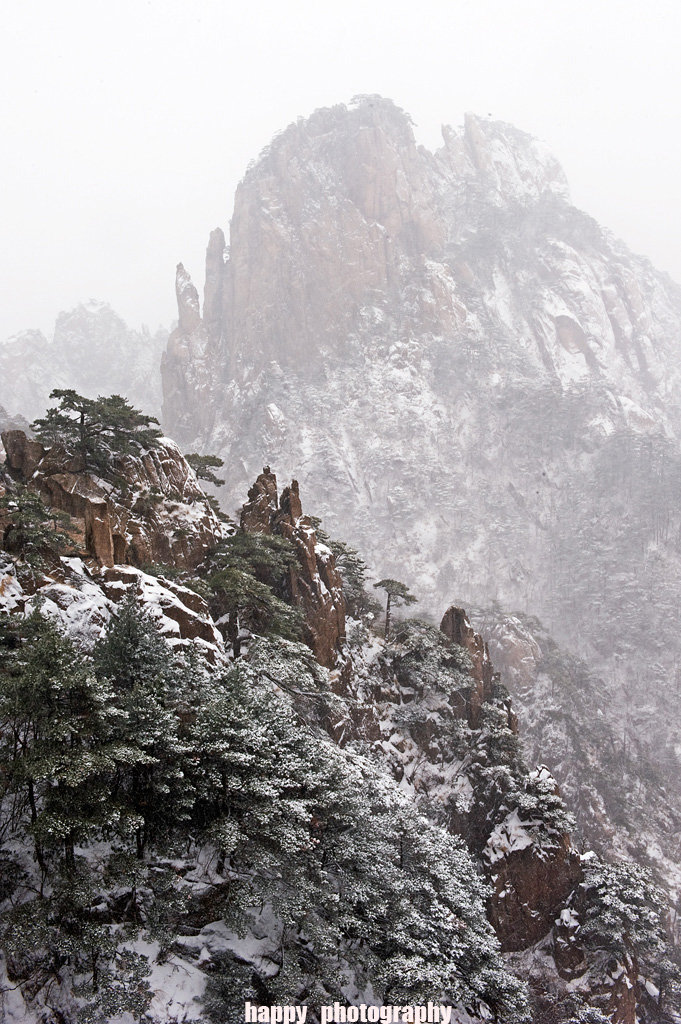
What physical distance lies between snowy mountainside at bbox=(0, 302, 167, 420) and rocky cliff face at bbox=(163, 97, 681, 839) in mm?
33894

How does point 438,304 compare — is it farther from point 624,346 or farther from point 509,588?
point 509,588

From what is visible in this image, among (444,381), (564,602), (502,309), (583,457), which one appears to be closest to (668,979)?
(564,602)

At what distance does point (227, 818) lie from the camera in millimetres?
11867

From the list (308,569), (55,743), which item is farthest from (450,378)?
(55,743)

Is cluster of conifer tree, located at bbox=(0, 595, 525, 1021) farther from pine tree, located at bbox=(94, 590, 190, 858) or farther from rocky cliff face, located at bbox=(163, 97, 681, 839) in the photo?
rocky cliff face, located at bbox=(163, 97, 681, 839)

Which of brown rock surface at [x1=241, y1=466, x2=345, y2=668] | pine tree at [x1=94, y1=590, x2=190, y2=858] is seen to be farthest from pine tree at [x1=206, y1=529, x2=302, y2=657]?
pine tree at [x1=94, y1=590, x2=190, y2=858]

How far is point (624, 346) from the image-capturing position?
93.5 meters

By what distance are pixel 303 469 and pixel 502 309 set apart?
43.7 m

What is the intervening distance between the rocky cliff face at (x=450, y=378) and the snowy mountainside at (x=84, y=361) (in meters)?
33.9

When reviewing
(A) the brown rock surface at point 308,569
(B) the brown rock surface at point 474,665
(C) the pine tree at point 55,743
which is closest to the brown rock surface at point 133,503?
(A) the brown rock surface at point 308,569

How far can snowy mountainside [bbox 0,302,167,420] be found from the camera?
4182 inches

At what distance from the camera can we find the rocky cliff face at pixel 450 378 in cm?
7081

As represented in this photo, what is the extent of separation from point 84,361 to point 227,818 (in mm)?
124226

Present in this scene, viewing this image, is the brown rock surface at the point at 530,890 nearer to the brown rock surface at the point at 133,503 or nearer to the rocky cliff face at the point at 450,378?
the brown rock surface at the point at 133,503
